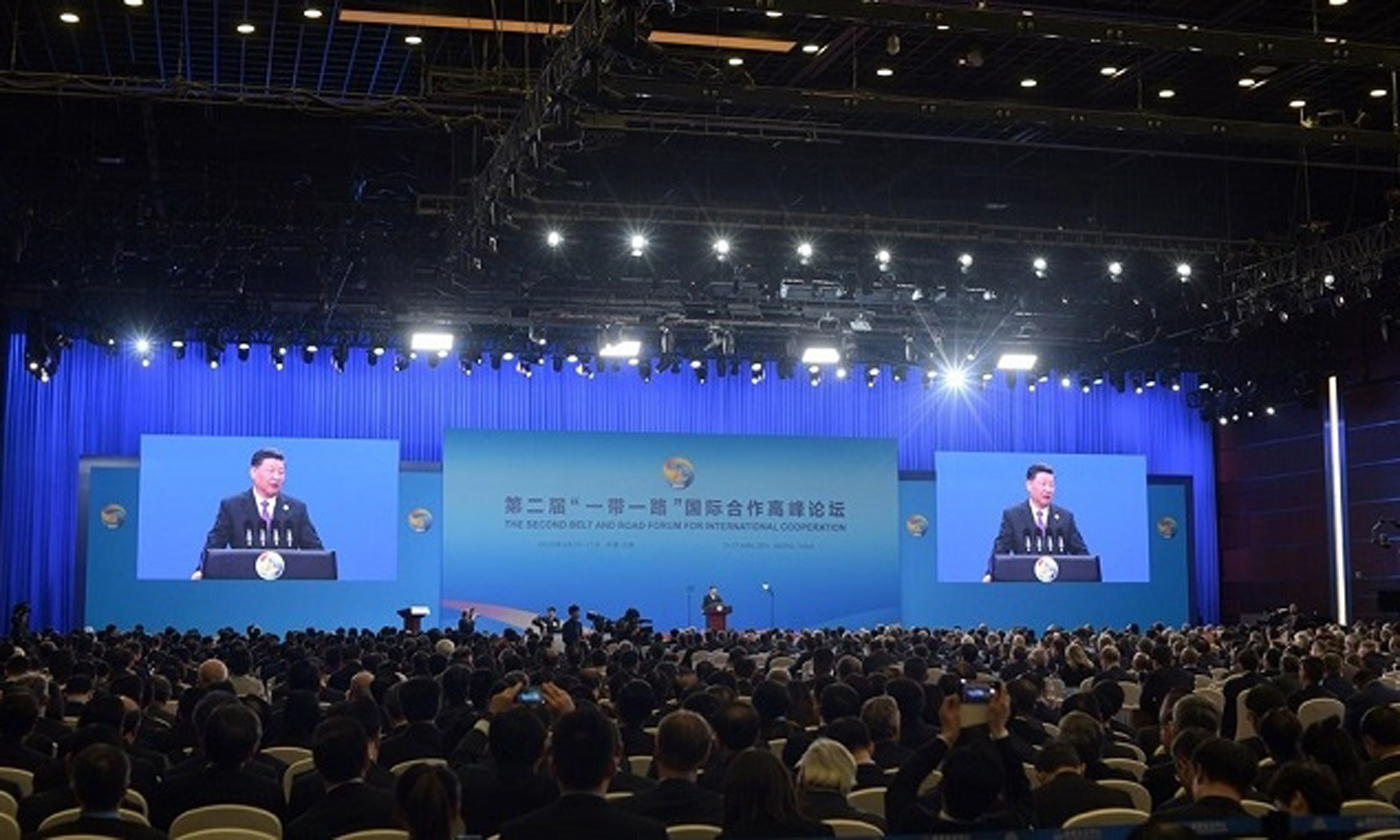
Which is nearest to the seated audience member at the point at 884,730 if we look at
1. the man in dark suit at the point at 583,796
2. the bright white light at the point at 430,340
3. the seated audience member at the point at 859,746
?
the seated audience member at the point at 859,746

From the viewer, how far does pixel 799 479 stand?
105ft

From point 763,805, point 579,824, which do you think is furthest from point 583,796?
point 763,805

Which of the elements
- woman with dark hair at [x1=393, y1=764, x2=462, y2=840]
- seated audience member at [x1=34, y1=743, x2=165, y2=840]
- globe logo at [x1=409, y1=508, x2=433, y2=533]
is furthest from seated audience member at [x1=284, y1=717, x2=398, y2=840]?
globe logo at [x1=409, y1=508, x2=433, y2=533]

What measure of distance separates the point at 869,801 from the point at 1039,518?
26086 mm

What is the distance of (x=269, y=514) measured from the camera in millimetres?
28906

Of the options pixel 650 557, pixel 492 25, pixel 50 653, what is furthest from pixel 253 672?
pixel 650 557

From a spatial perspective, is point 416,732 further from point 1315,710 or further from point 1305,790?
point 1315,710

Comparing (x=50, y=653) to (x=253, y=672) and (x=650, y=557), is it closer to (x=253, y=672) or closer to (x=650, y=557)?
(x=253, y=672)

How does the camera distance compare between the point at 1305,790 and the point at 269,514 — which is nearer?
the point at 1305,790

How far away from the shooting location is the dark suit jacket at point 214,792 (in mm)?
7012

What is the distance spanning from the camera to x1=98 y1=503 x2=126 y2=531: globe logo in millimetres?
29297

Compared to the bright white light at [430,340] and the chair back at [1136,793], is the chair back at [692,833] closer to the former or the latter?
the chair back at [1136,793]

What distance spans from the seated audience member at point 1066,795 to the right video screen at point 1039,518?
25.0 m

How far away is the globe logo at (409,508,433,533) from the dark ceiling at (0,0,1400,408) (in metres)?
3.47
